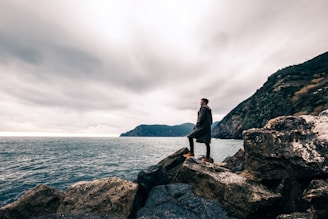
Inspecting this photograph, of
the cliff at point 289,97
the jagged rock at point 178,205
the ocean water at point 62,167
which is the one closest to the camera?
the jagged rock at point 178,205

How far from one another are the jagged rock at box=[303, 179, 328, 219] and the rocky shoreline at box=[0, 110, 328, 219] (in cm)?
3

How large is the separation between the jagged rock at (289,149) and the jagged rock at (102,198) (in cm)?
570

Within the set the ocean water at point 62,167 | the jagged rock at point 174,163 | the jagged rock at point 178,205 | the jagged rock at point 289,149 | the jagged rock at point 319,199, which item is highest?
the jagged rock at point 289,149

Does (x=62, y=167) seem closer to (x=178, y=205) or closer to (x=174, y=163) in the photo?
(x=174, y=163)

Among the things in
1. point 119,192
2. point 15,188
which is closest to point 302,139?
point 119,192

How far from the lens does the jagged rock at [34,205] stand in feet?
24.4

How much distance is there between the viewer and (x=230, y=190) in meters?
7.16

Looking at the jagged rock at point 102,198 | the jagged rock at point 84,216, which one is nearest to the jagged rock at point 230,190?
the jagged rock at point 102,198

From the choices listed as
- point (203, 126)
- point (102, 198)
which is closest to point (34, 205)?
point (102, 198)

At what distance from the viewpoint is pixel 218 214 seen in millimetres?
6648

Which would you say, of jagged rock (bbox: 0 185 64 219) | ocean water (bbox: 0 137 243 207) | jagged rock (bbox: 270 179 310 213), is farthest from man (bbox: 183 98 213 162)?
ocean water (bbox: 0 137 243 207)

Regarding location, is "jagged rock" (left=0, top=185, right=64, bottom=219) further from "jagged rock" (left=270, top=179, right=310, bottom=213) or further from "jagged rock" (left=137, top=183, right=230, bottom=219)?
"jagged rock" (left=270, top=179, right=310, bottom=213)

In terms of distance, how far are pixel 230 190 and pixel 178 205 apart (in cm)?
220

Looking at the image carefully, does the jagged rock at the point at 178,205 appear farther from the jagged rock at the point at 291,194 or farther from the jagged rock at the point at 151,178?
the jagged rock at the point at 291,194
